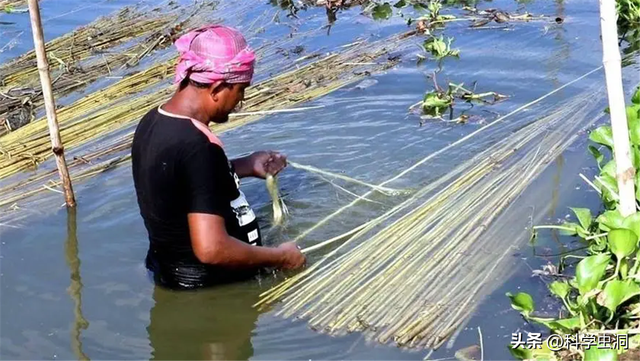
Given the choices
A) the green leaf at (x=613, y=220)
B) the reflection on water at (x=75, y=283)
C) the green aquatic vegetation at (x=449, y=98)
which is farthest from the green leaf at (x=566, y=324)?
the green aquatic vegetation at (x=449, y=98)

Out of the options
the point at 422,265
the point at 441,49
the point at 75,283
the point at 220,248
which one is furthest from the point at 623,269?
the point at 441,49

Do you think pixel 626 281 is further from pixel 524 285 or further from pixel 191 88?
pixel 191 88

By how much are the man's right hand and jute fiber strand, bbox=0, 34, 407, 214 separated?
1.80 meters

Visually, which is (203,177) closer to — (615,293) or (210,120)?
(210,120)

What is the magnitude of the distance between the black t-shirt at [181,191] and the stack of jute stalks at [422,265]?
A: 33 cm

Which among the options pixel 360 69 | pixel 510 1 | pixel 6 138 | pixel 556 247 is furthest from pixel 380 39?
pixel 556 247

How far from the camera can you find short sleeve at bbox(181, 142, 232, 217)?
320 cm

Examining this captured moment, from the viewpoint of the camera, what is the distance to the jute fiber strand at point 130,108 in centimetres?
507

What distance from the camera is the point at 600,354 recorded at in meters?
2.58

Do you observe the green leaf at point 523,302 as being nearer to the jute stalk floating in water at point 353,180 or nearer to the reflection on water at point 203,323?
the reflection on water at point 203,323

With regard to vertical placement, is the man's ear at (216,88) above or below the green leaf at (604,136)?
above

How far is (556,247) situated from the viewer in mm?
3766

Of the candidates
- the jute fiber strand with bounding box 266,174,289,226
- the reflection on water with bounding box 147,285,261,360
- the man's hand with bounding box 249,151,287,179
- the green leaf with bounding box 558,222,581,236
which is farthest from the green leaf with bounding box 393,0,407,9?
the reflection on water with bounding box 147,285,261,360

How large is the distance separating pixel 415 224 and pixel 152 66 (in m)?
3.57
